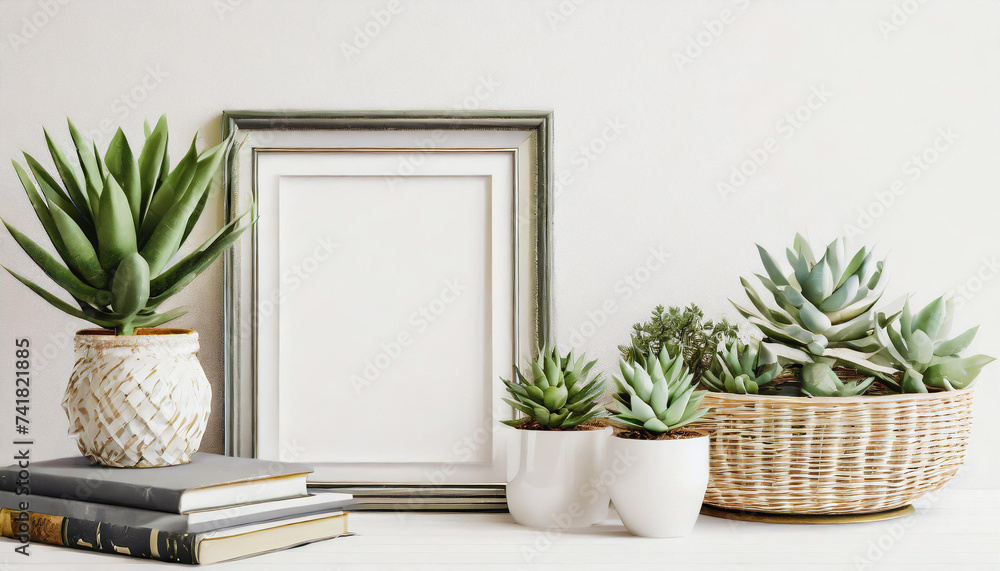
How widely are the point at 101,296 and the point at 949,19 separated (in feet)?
3.54

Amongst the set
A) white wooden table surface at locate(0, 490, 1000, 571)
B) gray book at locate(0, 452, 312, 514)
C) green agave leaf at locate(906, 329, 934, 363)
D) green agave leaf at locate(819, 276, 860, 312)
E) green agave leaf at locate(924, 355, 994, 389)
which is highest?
green agave leaf at locate(819, 276, 860, 312)

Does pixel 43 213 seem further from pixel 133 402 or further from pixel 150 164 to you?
pixel 133 402

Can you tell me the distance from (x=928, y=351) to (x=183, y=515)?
0.75 m

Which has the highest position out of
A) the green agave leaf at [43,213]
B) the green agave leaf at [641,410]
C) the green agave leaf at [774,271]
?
the green agave leaf at [43,213]

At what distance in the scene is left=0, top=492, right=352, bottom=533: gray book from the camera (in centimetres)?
63

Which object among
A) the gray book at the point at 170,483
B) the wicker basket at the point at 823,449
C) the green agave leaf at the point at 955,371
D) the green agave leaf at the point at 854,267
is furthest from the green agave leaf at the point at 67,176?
the green agave leaf at the point at 955,371

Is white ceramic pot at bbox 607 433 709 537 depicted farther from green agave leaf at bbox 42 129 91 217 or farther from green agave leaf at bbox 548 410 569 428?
green agave leaf at bbox 42 129 91 217

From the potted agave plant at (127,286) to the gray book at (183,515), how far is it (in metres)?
0.06

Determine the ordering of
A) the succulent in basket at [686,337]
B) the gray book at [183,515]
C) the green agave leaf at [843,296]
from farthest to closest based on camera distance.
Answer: the succulent in basket at [686,337] → the green agave leaf at [843,296] → the gray book at [183,515]

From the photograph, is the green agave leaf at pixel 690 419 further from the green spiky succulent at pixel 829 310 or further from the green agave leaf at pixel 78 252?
the green agave leaf at pixel 78 252

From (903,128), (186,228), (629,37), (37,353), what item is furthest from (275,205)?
(903,128)

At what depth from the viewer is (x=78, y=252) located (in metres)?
0.72

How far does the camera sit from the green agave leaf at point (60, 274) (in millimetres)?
727

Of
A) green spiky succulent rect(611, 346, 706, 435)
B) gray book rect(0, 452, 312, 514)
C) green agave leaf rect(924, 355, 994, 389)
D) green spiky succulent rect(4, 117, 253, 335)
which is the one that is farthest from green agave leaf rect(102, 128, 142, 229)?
green agave leaf rect(924, 355, 994, 389)
